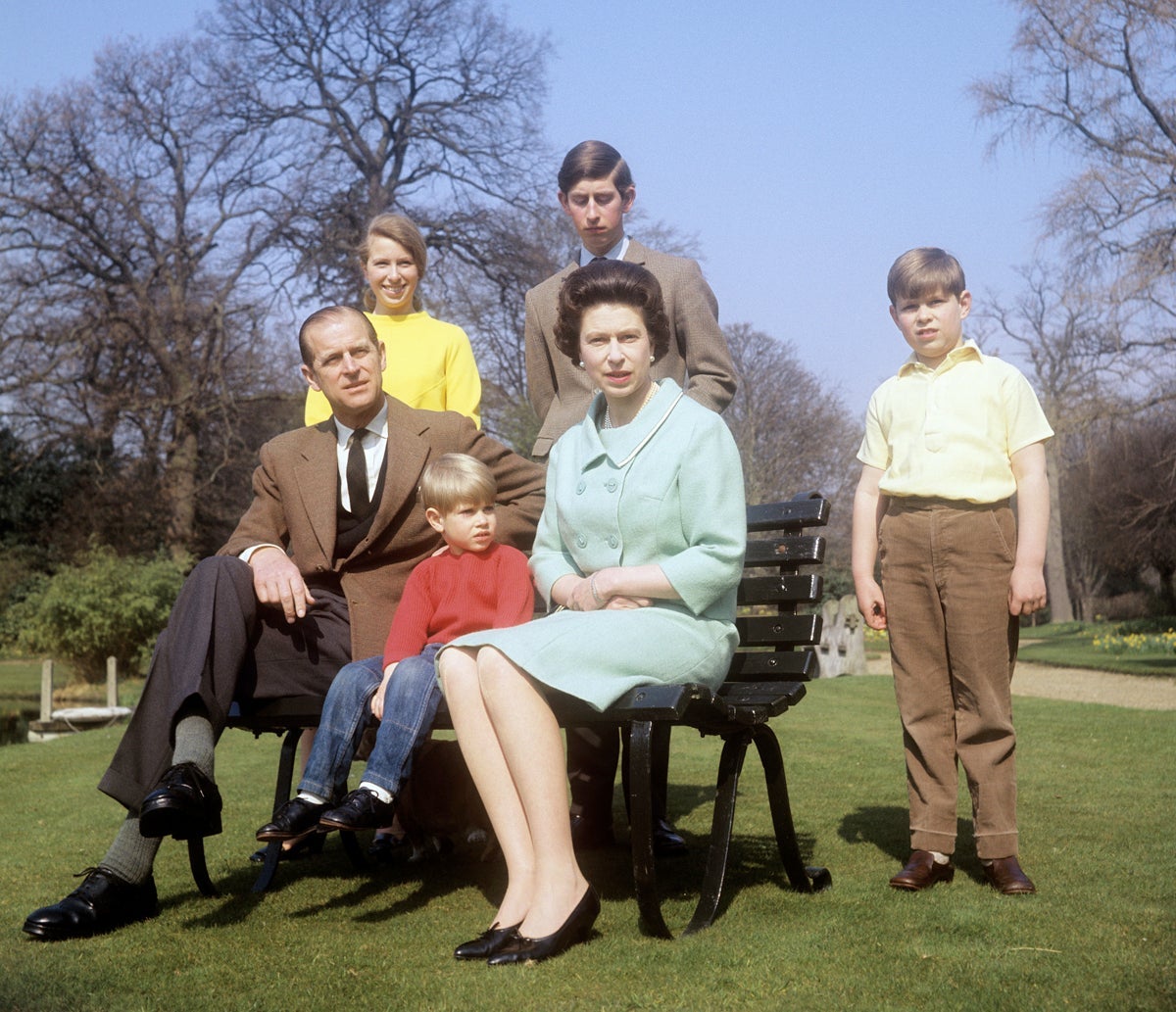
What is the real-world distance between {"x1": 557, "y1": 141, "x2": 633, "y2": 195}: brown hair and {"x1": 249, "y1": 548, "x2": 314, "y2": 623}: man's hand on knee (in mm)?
1731

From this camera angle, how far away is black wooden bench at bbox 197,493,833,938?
3.19m

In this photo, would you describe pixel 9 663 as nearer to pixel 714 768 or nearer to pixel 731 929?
pixel 714 768

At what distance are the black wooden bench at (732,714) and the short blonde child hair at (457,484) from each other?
0.67m

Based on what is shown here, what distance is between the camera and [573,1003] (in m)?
2.77

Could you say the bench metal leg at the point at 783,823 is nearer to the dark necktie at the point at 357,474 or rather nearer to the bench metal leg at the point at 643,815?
the bench metal leg at the point at 643,815

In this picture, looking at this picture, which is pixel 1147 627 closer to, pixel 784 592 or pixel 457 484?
pixel 784 592

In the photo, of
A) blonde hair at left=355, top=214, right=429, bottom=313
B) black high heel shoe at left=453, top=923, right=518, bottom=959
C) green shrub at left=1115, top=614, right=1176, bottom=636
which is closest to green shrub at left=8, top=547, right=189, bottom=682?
blonde hair at left=355, top=214, right=429, bottom=313

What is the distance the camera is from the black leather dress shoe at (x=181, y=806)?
10.5 ft

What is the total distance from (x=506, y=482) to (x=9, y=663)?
27.2 metres

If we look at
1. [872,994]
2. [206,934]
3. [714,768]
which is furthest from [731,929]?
[714,768]

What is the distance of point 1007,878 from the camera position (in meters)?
3.86

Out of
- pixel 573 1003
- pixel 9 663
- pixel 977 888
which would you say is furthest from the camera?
pixel 9 663

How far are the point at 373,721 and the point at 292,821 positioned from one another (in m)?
0.44

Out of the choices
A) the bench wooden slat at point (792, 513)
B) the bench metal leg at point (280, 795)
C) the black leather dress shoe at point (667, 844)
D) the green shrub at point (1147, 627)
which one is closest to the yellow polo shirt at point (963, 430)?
the bench wooden slat at point (792, 513)
